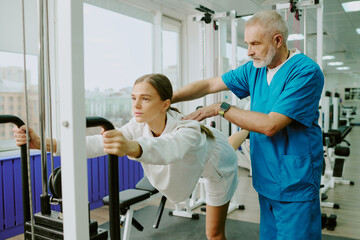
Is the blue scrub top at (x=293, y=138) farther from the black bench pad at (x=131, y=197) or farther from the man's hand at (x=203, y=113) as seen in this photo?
the black bench pad at (x=131, y=197)

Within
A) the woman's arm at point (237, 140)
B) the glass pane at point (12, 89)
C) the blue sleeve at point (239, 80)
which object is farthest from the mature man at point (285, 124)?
the glass pane at point (12, 89)

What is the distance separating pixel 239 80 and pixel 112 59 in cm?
269

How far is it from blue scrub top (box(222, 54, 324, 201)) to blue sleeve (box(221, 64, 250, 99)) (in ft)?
0.60

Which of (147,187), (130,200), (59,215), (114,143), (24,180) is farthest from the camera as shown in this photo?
(147,187)

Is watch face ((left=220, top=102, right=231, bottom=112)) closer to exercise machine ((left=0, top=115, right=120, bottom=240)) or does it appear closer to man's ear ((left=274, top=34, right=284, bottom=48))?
man's ear ((left=274, top=34, right=284, bottom=48))

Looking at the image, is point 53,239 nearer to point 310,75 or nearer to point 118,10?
point 310,75

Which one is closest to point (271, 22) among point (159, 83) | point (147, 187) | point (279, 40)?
point (279, 40)

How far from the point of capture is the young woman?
1089 millimetres

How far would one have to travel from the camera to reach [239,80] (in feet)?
6.28

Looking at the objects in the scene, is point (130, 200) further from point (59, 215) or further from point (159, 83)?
point (59, 215)

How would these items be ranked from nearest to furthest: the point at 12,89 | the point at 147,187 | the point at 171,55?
1. the point at 147,187
2. the point at 12,89
3. the point at 171,55

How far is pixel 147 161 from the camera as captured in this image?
1060 millimetres

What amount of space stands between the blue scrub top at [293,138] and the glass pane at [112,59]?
8.97 ft

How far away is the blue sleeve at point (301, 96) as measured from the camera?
4.88 feet
